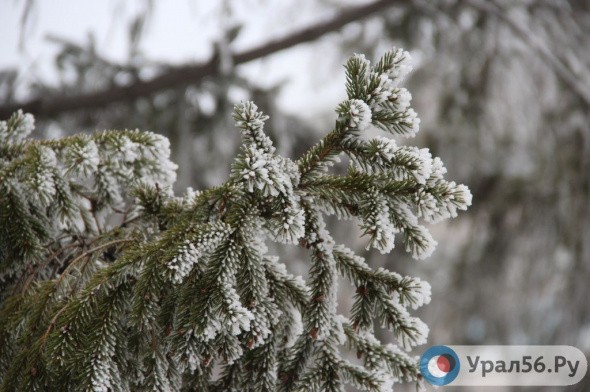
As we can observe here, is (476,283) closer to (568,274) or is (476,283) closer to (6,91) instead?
(568,274)

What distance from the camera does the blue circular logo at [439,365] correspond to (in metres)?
1.15

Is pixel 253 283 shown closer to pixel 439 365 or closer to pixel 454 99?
pixel 439 365

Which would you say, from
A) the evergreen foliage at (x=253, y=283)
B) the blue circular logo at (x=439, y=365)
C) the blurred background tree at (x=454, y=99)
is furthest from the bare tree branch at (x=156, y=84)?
the blue circular logo at (x=439, y=365)

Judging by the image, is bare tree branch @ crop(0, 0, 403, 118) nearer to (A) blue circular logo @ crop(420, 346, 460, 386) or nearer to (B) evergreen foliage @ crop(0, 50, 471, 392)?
(B) evergreen foliage @ crop(0, 50, 471, 392)

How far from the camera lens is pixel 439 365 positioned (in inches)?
49.6

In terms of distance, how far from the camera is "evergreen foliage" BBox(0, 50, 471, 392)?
38.1 inches

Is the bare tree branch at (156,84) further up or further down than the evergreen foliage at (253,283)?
further up

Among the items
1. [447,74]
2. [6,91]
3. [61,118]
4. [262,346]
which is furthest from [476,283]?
[262,346]

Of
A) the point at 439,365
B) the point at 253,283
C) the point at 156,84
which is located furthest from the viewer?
the point at 156,84

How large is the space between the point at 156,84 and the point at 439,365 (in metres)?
2.61

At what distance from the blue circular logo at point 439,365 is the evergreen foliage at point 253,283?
8cm

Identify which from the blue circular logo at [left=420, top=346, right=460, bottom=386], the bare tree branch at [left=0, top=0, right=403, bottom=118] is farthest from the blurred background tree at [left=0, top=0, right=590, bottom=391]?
the blue circular logo at [left=420, top=346, right=460, bottom=386]

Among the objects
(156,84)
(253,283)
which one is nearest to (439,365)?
(253,283)

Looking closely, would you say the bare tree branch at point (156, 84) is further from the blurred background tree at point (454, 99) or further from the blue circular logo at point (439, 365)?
the blue circular logo at point (439, 365)
